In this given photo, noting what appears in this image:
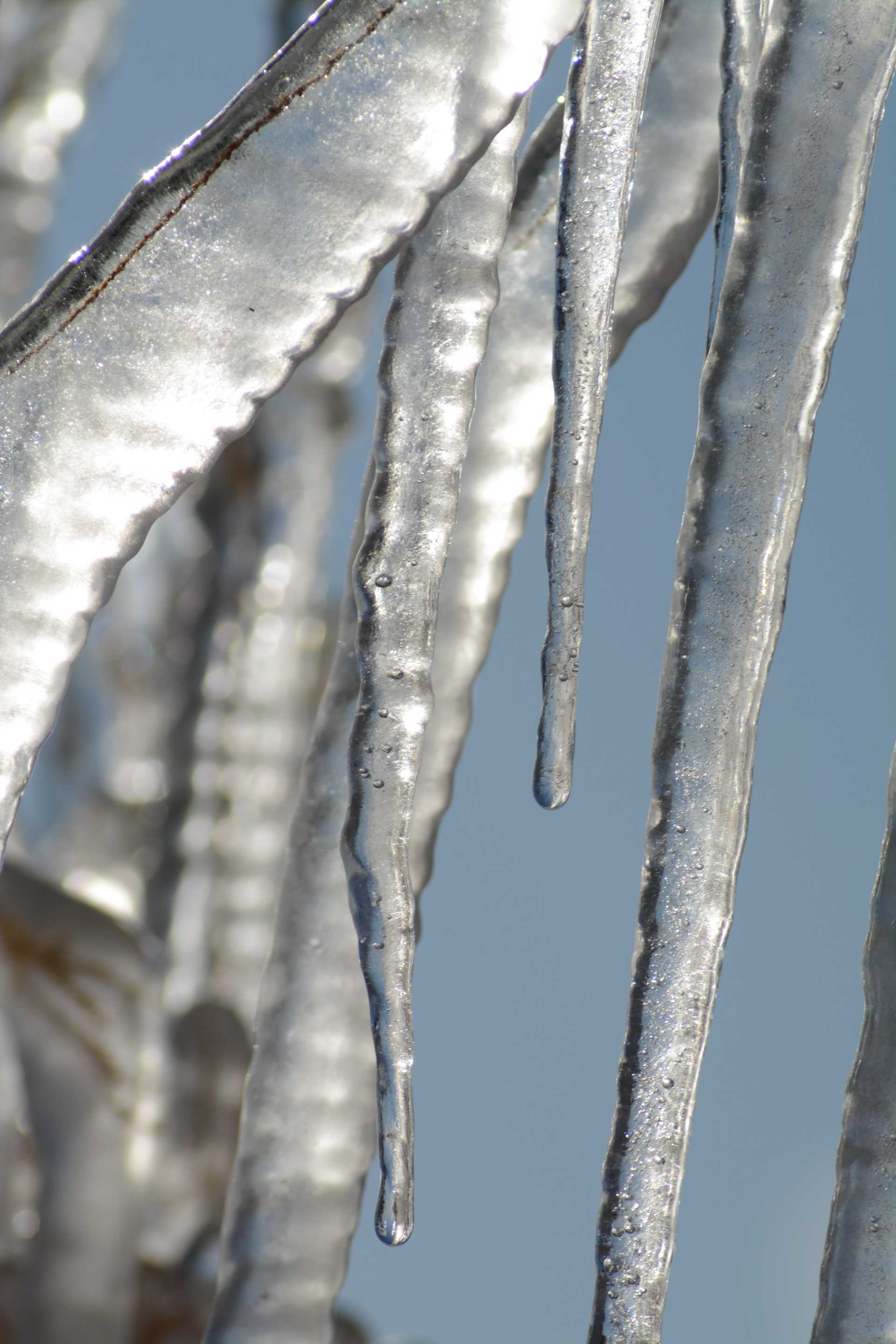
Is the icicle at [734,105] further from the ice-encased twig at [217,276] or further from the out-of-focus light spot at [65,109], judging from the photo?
the out-of-focus light spot at [65,109]

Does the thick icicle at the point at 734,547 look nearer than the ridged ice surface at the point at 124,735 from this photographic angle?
Yes

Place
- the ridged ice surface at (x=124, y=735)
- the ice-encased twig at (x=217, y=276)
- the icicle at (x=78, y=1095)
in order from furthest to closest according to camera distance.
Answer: the ridged ice surface at (x=124, y=735)
the icicle at (x=78, y=1095)
the ice-encased twig at (x=217, y=276)

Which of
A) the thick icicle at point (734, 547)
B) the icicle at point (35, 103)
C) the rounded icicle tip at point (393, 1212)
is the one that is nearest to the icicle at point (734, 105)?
the thick icicle at point (734, 547)

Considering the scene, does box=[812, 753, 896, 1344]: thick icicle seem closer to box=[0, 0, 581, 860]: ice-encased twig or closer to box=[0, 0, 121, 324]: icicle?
box=[0, 0, 581, 860]: ice-encased twig

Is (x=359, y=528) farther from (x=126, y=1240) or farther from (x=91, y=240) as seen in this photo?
(x=126, y=1240)

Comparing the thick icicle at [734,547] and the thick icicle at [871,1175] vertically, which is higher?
the thick icicle at [734,547]

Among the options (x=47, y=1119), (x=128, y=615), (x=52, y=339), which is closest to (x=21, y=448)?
(x=52, y=339)

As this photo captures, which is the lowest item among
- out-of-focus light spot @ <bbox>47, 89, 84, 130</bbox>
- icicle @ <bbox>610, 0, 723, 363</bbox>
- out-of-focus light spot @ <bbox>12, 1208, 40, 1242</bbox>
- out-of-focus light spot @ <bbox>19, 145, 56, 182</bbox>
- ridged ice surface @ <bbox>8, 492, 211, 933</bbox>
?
out-of-focus light spot @ <bbox>12, 1208, 40, 1242</bbox>

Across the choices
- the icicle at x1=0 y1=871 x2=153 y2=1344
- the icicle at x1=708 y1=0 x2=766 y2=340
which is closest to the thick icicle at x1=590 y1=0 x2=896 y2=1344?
the icicle at x1=708 y1=0 x2=766 y2=340
